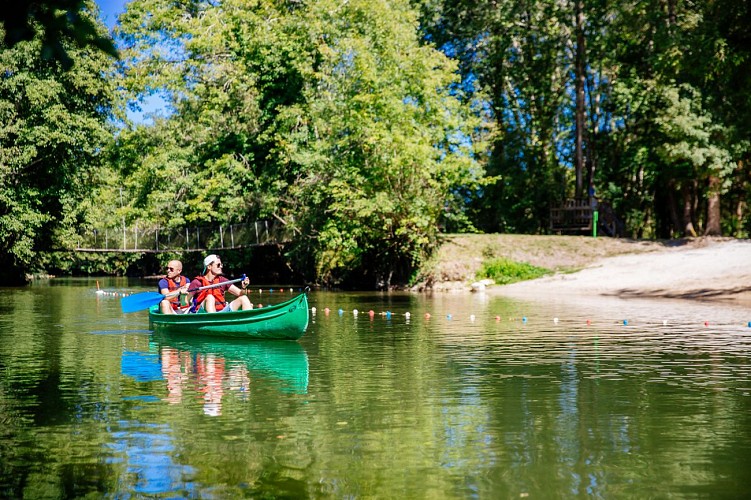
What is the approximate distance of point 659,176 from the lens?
42.6 m

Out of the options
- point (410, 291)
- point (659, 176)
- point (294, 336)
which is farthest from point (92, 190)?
point (294, 336)

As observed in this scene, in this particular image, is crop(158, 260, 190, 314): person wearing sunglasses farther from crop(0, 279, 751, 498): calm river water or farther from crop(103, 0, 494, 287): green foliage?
crop(103, 0, 494, 287): green foliage

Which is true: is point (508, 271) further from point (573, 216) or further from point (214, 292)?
point (214, 292)

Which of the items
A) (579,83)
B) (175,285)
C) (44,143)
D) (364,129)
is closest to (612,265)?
(364,129)

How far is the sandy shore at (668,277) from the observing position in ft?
92.7

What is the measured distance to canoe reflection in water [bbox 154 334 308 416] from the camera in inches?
440

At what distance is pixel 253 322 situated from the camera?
16.7 meters

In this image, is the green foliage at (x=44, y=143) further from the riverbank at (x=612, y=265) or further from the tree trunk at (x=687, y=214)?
the tree trunk at (x=687, y=214)

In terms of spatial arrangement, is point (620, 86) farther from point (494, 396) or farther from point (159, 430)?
point (159, 430)

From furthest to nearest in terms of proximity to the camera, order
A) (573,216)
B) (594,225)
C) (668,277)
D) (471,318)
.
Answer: (573,216)
(594,225)
(668,277)
(471,318)

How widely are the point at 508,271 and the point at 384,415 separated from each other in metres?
26.7

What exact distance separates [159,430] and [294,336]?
8.28 meters

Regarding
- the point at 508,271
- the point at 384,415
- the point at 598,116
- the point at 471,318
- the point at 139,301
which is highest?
the point at 598,116

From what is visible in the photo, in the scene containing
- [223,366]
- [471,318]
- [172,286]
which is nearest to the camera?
[223,366]
